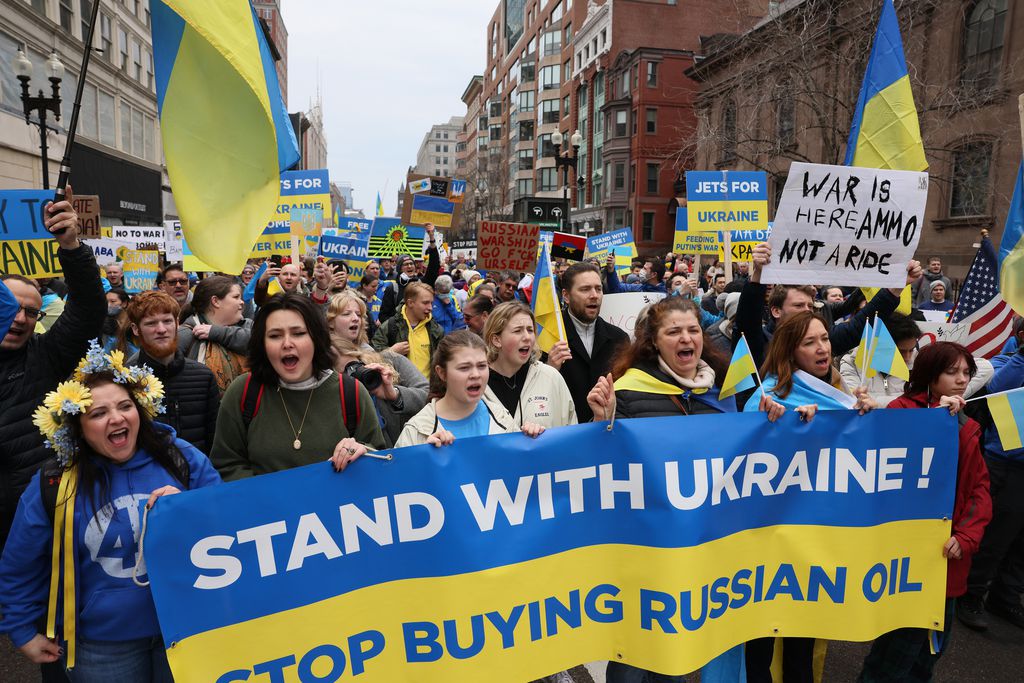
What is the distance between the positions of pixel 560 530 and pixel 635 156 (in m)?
49.7

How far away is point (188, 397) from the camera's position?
394 centimetres

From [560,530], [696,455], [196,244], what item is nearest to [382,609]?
[560,530]

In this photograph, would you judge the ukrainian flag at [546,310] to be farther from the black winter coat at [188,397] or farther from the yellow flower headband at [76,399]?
the yellow flower headband at [76,399]

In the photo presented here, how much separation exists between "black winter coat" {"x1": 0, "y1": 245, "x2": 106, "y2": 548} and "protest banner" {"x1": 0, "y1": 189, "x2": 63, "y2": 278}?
2.99 meters

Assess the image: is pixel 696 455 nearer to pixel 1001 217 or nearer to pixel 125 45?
pixel 1001 217

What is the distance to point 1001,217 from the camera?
1920 cm

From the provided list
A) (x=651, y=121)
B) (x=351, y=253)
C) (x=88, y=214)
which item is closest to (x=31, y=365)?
(x=88, y=214)

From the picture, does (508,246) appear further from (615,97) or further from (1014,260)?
(615,97)

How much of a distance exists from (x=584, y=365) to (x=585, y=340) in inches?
6.9

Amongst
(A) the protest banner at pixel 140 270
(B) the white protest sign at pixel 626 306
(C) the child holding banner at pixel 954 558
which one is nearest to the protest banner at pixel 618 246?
(B) the white protest sign at pixel 626 306

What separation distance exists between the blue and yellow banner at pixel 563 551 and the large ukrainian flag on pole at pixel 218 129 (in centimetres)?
124

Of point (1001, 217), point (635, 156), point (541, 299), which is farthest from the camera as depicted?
point (635, 156)

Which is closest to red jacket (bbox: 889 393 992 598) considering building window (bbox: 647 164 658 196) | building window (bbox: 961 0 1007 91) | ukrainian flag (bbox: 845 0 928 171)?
ukrainian flag (bbox: 845 0 928 171)

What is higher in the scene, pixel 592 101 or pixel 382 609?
pixel 592 101
